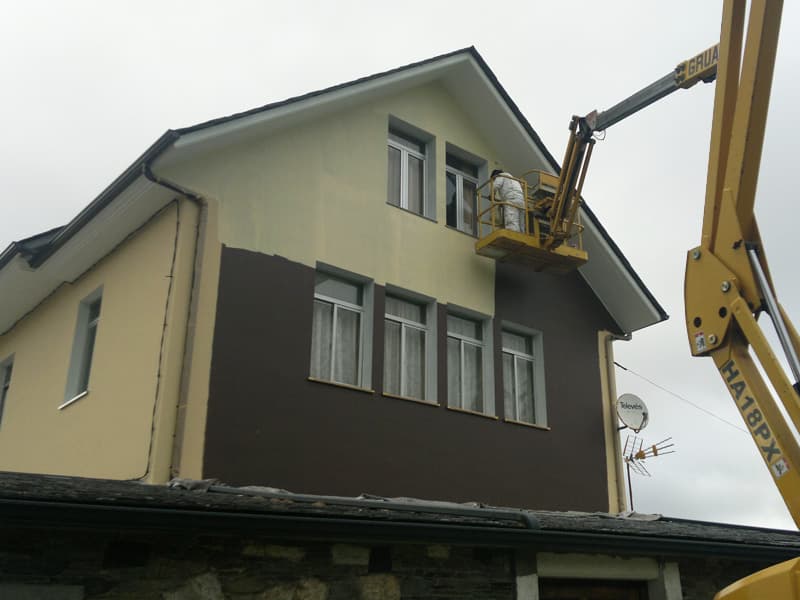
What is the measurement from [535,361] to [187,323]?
6461 millimetres

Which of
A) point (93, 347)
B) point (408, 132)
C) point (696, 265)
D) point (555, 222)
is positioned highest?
point (408, 132)

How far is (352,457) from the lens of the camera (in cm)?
1195

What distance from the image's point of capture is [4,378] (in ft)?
57.2

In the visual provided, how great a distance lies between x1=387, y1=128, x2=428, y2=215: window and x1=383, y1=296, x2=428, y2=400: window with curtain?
164cm

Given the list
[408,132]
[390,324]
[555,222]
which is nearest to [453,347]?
[390,324]

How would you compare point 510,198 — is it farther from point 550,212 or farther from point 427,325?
point 427,325

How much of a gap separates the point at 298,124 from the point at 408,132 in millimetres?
2544

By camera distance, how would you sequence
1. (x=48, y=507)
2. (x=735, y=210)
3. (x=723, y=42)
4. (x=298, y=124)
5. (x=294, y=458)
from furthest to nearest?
(x=298, y=124)
(x=294, y=458)
(x=723, y=42)
(x=735, y=210)
(x=48, y=507)

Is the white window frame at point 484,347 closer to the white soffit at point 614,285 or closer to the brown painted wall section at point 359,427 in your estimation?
the brown painted wall section at point 359,427

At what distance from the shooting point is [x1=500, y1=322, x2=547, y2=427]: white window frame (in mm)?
14945

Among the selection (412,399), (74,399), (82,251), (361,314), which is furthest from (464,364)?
(82,251)

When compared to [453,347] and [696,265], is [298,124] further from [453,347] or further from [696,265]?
[696,265]

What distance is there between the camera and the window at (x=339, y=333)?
489 inches

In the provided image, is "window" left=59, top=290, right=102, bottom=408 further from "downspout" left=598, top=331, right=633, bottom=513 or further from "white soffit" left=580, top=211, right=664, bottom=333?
"downspout" left=598, top=331, right=633, bottom=513
